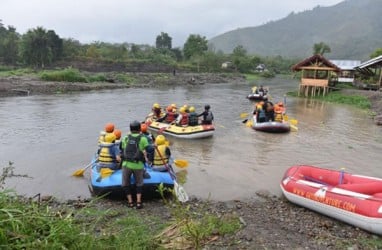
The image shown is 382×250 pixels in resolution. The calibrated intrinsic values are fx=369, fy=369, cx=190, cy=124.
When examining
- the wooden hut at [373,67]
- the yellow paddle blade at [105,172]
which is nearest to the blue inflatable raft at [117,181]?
the yellow paddle blade at [105,172]

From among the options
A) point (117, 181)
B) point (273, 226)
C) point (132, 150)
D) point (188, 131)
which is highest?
point (132, 150)

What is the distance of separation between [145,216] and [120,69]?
2042 inches

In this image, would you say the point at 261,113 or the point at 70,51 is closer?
the point at 261,113

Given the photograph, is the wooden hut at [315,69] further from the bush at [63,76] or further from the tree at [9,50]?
the tree at [9,50]

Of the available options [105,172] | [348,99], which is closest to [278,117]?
[105,172]

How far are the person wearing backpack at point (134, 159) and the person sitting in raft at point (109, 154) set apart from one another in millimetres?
814

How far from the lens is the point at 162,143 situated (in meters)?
8.52

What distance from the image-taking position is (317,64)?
108 feet

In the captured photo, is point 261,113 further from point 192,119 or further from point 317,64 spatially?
point 317,64

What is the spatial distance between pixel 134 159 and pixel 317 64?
95.7 ft

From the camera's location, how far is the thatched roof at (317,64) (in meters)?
32.0

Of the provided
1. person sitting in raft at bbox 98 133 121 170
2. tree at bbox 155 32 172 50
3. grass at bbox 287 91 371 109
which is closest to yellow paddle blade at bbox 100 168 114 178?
person sitting in raft at bbox 98 133 121 170

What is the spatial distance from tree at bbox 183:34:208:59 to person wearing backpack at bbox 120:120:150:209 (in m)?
72.5

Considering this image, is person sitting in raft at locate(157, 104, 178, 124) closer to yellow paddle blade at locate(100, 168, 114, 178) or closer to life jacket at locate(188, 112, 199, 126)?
life jacket at locate(188, 112, 199, 126)
